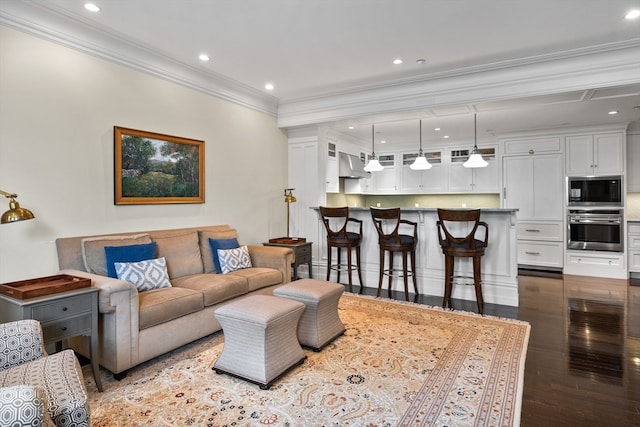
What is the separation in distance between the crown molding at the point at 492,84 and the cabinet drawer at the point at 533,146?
285cm

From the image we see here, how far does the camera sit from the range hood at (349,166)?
6555 millimetres

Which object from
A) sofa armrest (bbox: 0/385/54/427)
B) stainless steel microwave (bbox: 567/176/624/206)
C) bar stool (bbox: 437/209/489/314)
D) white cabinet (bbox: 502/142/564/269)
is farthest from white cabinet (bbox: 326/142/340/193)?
sofa armrest (bbox: 0/385/54/427)

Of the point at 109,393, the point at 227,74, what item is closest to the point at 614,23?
the point at 227,74

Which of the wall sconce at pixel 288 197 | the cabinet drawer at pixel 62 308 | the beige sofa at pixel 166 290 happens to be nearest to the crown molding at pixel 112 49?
the wall sconce at pixel 288 197

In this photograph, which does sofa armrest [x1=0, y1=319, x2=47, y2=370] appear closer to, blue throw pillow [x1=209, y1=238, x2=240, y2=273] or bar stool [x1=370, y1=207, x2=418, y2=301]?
blue throw pillow [x1=209, y1=238, x2=240, y2=273]

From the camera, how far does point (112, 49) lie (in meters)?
3.33

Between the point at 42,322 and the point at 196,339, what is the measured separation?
1196 millimetres

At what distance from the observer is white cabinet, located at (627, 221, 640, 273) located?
5.59m

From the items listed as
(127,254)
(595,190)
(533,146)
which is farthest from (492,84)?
(127,254)

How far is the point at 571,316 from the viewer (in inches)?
148

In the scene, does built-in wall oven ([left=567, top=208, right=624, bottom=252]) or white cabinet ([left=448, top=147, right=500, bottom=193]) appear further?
white cabinet ([left=448, top=147, right=500, bottom=193])

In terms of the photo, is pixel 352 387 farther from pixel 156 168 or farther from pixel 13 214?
pixel 156 168

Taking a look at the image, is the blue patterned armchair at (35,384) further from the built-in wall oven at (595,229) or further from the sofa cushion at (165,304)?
the built-in wall oven at (595,229)

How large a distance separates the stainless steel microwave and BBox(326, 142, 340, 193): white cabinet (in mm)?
3903
